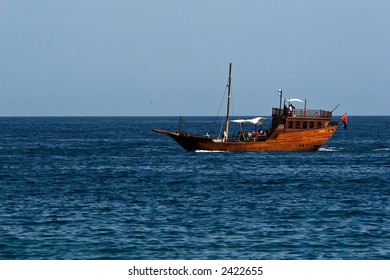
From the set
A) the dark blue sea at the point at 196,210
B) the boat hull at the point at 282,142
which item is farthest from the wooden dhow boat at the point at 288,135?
the dark blue sea at the point at 196,210

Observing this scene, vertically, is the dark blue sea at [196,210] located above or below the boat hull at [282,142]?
below

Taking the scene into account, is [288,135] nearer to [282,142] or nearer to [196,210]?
[282,142]

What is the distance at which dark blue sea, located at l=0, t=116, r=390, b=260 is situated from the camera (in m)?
29.5

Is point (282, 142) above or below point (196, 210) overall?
above

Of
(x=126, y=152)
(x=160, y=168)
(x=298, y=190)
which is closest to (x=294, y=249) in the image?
(x=298, y=190)

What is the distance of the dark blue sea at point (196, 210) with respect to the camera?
29484 mm

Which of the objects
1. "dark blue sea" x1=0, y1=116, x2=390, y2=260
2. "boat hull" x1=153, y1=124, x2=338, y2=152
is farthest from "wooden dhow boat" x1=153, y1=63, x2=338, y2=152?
"dark blue sea" x1=0, y1=116, x2=390, y2=260

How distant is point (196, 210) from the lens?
38.0 m

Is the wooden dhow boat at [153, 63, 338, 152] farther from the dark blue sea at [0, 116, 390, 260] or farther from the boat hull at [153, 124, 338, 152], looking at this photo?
the dark blue sea at [0, 116, 390, 260]

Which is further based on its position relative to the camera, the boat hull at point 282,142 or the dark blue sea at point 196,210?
the boat hull at point 282,142

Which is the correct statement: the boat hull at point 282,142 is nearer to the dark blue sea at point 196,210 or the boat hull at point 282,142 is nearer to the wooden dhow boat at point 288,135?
the wooden dhow boat at point 288,135

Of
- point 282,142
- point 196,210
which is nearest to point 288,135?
point 282,142

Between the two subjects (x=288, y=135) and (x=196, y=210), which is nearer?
(x=196, y=210)

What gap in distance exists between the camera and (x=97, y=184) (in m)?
50.0
